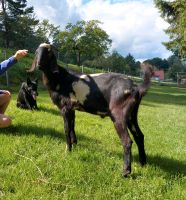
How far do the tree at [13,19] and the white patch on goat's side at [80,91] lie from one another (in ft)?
171

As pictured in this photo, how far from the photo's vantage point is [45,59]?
23.4 feet

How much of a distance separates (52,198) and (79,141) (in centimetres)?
313

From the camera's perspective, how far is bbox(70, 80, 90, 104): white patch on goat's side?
6942 mm

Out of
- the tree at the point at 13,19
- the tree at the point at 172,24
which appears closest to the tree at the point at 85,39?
the tree at the point at 13,19

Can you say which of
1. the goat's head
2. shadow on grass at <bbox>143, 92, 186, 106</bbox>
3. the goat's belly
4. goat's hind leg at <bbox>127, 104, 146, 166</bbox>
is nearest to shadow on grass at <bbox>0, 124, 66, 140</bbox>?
the goat's belly

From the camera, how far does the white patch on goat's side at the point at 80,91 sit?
6.94 meters

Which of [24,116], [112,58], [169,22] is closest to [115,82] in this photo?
[24,116]

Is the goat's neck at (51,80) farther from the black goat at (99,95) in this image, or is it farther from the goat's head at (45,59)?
the goat's head at (45,59)

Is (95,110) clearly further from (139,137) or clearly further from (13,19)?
(13,19)

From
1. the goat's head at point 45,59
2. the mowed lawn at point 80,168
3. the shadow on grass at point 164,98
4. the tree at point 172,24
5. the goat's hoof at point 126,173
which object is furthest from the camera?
the tree at point 172,24

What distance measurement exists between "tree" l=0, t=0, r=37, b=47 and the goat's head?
5168 centimetres

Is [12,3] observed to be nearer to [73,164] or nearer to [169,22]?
[169,22]

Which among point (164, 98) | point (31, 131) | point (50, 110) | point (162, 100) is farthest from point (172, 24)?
point (31, 131)

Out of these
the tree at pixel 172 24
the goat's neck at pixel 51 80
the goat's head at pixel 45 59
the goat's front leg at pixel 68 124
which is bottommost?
the goat's front leg at pixel 68 124
